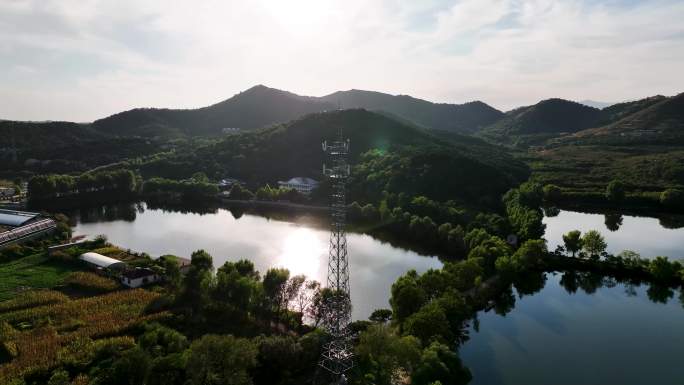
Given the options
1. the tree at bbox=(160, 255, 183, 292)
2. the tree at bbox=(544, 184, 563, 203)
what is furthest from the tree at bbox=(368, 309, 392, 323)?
the tree at bbox=(544, 184, 563, 203)

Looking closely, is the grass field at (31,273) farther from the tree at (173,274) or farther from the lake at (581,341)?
the lake at (581,341)

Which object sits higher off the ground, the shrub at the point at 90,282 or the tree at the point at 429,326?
the tree at the point at 429,326

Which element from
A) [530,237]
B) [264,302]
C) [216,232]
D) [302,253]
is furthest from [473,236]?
[216,232]

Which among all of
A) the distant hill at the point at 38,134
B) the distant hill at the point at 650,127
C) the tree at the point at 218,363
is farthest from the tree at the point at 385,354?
the distant hill at the point at 650,127

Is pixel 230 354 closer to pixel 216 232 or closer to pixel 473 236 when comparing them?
pixel 473 236

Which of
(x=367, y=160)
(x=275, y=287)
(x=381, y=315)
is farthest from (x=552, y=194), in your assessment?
(x=275, y=287)

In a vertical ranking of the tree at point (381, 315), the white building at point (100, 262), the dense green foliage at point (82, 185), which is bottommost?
the tree at point (381, 315)
